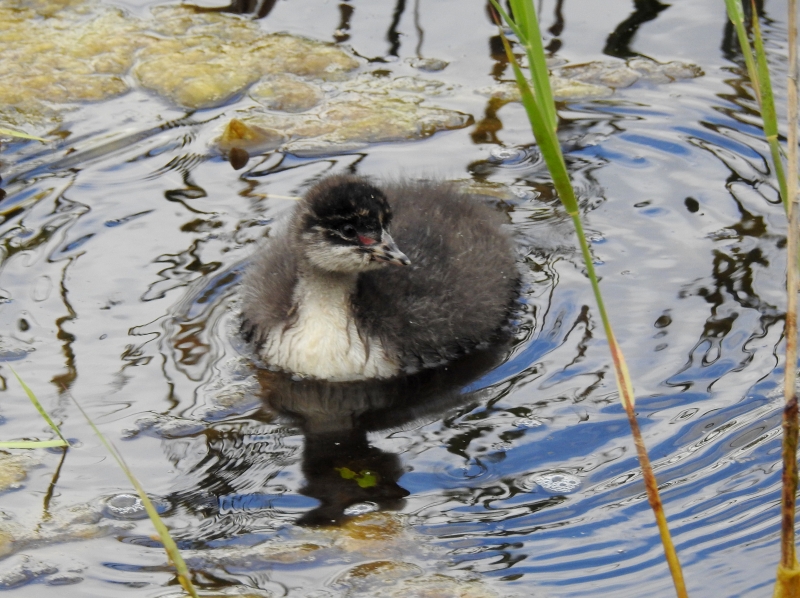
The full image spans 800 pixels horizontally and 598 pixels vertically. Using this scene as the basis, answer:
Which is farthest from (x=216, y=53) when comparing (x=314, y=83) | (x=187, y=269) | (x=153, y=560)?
(x=153, y=560)

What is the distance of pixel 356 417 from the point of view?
4348 millimetres

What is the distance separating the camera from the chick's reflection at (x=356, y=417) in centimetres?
383

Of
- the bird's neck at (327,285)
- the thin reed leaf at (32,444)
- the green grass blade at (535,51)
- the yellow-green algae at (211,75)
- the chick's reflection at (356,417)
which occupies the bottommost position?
the chick's reflection at (356,417)

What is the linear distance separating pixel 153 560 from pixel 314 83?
373 centimetres

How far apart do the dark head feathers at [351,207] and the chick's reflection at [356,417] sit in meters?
0.65

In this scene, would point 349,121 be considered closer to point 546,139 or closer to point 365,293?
point 365,293

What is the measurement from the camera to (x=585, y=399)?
4.26 metres

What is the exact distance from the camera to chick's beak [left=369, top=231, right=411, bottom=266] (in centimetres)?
434

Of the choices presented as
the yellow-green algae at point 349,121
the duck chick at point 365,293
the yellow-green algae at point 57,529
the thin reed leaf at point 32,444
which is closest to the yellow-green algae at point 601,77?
the yellow-green algae at point 349,121

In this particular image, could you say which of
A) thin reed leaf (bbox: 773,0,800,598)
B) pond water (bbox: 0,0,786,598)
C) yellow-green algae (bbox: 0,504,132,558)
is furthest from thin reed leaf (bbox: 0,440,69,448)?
thin reed leaf (bbox: 773,0,800,598)

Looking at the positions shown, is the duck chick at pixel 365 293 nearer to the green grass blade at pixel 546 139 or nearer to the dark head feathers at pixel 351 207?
the dark head feathers at pixel 351 207

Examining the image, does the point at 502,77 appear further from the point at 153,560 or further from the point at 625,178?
the point at 153,560

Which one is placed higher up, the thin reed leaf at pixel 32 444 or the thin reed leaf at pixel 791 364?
the thin reed leaf at pixel 791 364

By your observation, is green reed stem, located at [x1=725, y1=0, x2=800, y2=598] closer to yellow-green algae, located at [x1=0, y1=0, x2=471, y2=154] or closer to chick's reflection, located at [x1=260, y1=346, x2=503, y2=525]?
chick's reflection, located at [x1=260, y1=346, x2=503, y2=525]
